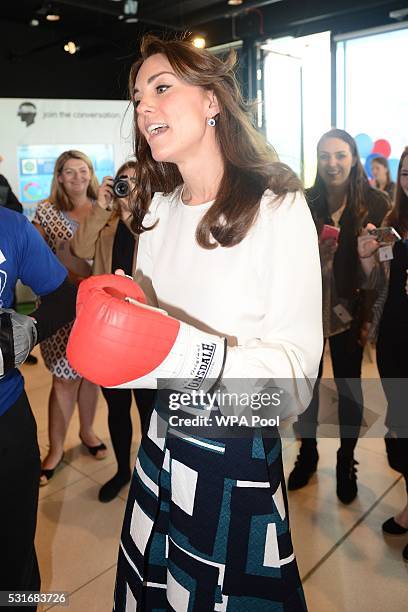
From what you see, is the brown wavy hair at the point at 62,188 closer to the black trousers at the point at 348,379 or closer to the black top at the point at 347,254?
the black top at the point at 347,254

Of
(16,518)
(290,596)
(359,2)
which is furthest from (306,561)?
(359,2)

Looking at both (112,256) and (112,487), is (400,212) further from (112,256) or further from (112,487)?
(112,487)

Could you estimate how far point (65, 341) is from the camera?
2.53 meters

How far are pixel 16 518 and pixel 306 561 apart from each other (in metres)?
1.15

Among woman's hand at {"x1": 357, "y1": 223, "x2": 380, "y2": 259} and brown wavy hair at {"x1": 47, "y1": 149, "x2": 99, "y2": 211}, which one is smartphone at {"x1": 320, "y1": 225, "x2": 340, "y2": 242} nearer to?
woman's hand at {"x1": 357, "y1": 223, "x2": 380, "y2": 259}

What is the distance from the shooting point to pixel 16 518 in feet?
4.30

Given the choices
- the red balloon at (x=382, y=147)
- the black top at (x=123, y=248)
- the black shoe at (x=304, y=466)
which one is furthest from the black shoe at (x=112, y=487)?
the red balloon at (x=382, y=147)

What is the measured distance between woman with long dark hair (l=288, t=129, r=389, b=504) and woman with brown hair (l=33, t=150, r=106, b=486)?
3.77ft

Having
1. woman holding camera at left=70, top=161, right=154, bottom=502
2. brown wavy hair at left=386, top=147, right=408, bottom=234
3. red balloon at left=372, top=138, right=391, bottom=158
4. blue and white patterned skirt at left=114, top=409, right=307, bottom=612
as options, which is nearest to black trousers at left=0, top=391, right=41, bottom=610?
blue and white patterned skirt at left=114, top=409, right=307, bottom=612

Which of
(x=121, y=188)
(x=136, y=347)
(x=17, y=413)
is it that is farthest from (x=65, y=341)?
(x=136, y=347)

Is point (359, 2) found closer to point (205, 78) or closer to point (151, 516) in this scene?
point (205, 78)

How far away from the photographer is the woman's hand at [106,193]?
2350 millimetres

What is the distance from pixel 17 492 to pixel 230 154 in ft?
3.25

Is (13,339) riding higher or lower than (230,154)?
lower
